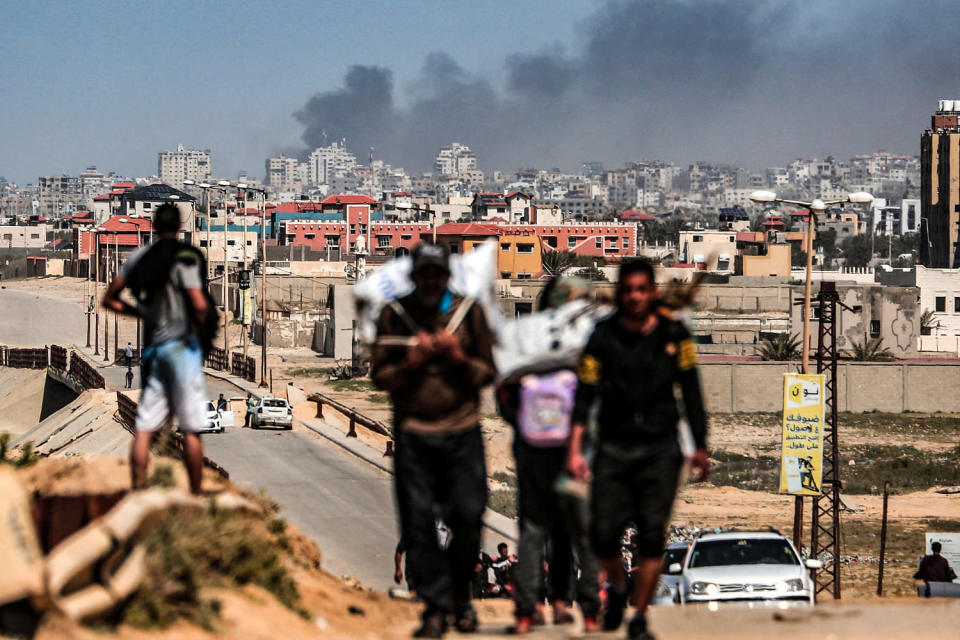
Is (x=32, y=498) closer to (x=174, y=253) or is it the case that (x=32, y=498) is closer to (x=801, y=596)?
(x=174, y=253)

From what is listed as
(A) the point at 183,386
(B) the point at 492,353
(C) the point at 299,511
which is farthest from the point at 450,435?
(C) the point at 299,511

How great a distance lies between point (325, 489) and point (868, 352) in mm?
42481

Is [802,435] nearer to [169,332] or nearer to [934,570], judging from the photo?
[934,570]

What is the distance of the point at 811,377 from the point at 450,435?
18.5 metres

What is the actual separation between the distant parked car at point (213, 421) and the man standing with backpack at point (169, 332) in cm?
3359

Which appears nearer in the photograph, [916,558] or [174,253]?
[174,253]

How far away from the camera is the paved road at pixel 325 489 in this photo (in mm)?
23328

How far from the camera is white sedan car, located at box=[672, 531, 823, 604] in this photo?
45.2 ft

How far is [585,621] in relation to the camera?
8133mm

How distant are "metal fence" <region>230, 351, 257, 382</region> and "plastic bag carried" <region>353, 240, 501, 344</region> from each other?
5225cm

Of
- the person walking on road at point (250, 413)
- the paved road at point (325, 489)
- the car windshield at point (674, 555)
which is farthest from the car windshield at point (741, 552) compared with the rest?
the person walking on road at point (250, 413)

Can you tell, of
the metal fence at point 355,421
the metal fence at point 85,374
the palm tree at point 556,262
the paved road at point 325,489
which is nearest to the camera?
the paved road at point 325,489

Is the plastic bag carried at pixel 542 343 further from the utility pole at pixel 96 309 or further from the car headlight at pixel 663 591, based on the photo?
the utility pole at pixel 96 309

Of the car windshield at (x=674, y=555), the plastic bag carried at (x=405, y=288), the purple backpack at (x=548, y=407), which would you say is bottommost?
the car windshield at (x=674, y=555)
